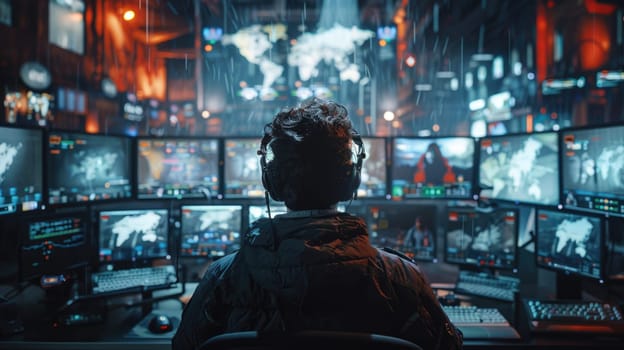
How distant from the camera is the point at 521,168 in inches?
103

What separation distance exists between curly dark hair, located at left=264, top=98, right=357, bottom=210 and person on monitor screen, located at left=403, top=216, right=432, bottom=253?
1.74 m

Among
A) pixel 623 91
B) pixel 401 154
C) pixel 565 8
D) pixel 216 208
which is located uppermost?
pixel 565 8

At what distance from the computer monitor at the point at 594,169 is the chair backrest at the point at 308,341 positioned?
75.2 inches

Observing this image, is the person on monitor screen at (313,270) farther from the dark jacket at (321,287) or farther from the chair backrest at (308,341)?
the chair backrest at (308,341)

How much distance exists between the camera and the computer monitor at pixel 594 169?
2.12 meters

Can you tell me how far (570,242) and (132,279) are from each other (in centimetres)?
252

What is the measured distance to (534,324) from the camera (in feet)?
6.47

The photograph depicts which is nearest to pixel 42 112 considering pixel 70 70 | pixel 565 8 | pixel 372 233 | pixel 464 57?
pixel 70 70

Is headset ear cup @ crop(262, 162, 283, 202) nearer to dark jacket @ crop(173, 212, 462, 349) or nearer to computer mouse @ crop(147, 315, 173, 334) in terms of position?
dark jacket @ crop(173, 212, 462, 349)

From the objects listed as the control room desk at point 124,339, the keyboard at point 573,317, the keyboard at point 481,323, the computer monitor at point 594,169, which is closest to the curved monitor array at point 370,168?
the computer monitor at point 594,169

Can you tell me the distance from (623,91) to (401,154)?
1033cm

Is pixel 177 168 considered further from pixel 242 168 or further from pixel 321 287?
pixel 321 287

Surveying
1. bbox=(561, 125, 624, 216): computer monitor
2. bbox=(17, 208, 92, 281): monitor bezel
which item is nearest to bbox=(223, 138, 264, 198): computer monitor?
bbox=(17, 208, 92, 281): monitor bezel

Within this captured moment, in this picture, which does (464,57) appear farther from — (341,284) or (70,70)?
(341,284)
